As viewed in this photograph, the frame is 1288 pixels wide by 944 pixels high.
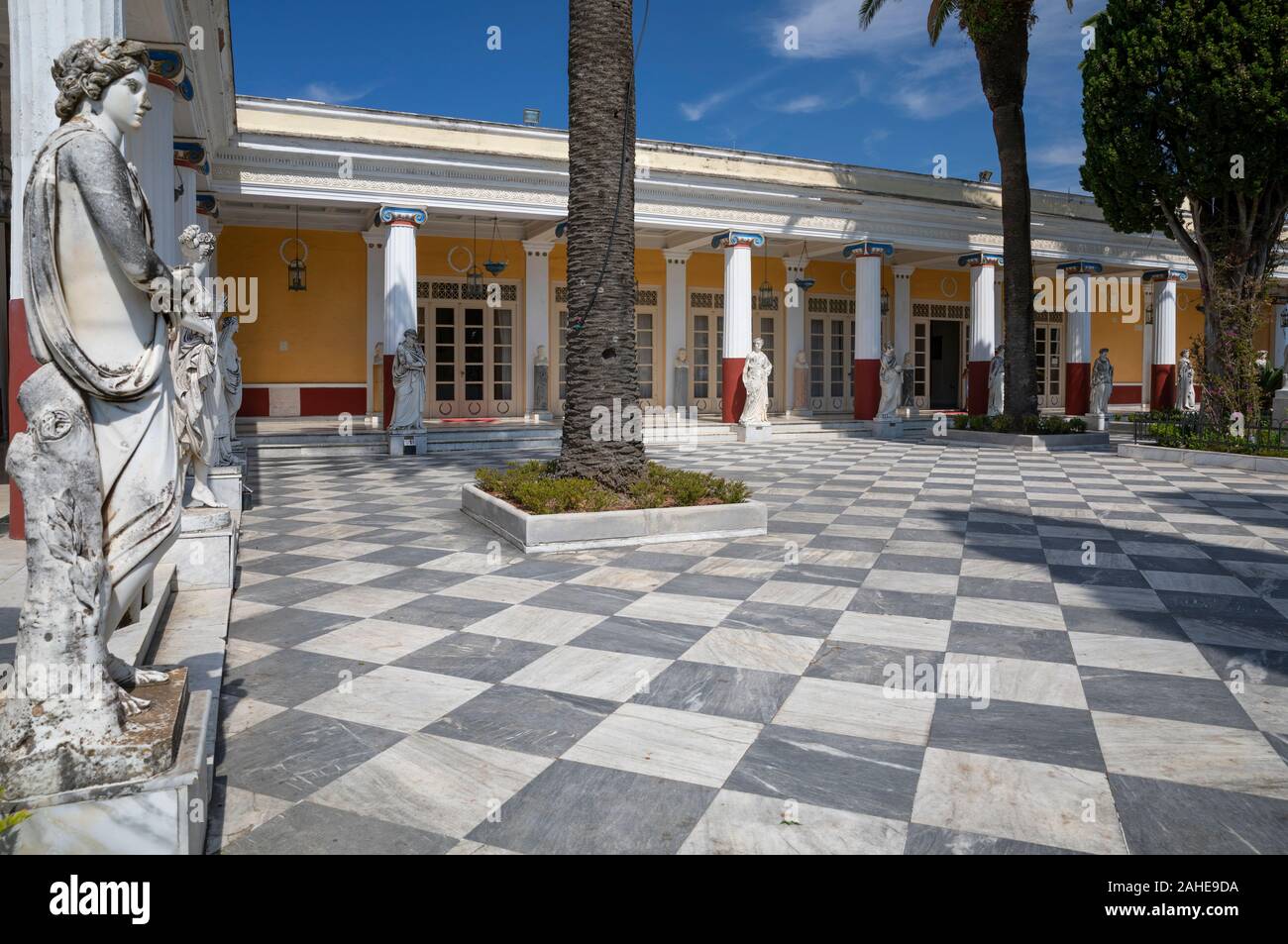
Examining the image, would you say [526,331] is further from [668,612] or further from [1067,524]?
[668,612]

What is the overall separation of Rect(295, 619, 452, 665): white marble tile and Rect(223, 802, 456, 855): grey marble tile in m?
1.51

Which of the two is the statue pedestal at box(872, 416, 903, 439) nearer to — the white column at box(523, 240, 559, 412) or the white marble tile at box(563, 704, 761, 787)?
the white column at box(523, 240, 559, 412)

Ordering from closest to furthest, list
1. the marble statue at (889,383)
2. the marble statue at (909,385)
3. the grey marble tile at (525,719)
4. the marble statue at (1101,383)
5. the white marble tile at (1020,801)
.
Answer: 1. the white marble tile at (1020,801)
2. the grey marble tile at (525,719)
3. the marble statue at (889,383)
4. the marble statue at (1101,383)
5. the marble statue at (909,385)

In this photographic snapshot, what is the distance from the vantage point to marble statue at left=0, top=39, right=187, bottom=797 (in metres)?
2.23

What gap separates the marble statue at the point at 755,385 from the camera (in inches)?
724

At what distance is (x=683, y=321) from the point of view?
72.0ft

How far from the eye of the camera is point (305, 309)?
18984mm

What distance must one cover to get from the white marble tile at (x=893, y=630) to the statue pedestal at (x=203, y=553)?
3675 millimetres

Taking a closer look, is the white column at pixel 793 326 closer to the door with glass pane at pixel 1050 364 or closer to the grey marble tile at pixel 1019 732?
the door with glass pane at pixel 1050 364

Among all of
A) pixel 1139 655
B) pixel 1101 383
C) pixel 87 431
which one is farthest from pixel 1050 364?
pixel 87 431

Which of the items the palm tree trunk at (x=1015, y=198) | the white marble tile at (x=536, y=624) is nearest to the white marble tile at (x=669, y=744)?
the white marble tile at (x=536, y=624)

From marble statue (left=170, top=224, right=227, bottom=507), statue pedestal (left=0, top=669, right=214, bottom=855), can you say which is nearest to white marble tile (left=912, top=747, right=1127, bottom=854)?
statue pedestal (left=0, top=669, right=214, bottom=855)

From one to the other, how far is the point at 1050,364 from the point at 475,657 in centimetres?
2734
